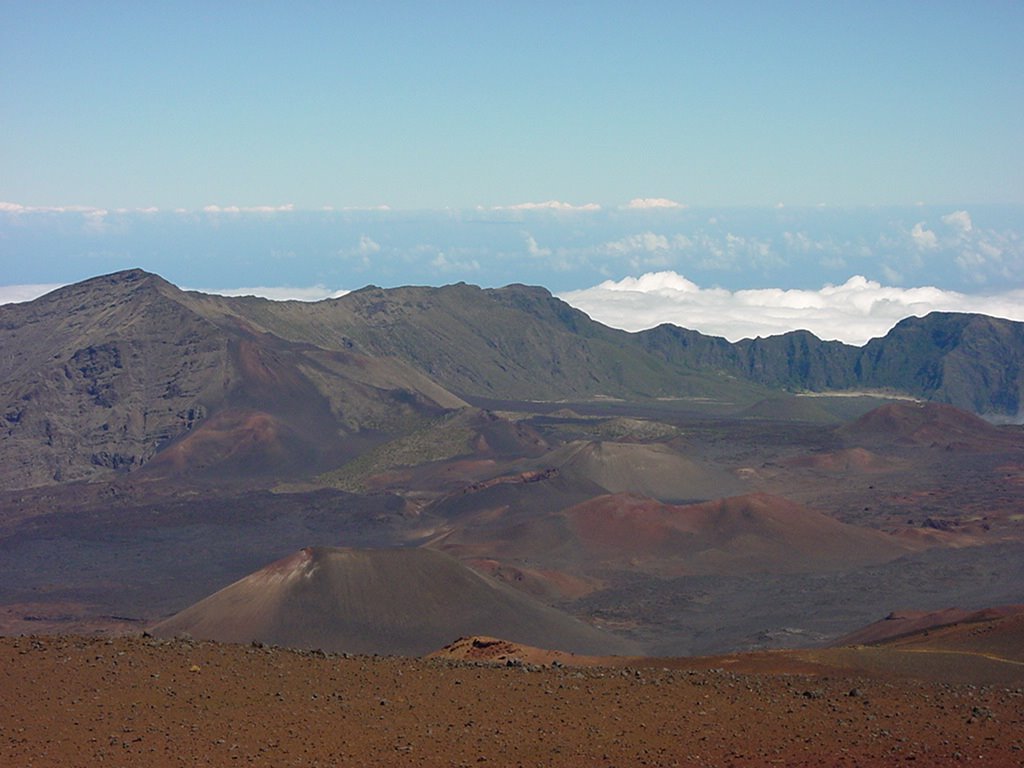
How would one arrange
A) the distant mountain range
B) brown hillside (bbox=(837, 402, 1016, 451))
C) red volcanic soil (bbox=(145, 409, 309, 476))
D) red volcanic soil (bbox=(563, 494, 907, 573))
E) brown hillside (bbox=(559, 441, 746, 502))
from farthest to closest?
brown hillside (bbox=(837, 402, 1016, 451)) → the distant mountain range → red volcanic soil (bbox=(145, 409, 309, 476)) → brown hillside (bbox=(559, 441, 746, 502)) → red volcanic soil (bbox=(563, 494, 907, 573))

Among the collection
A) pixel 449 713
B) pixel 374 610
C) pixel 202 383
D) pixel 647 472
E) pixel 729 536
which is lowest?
pixel 729 536

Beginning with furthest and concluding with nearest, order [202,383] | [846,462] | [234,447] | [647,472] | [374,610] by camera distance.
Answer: [202,383], [846,462], [234,447], [647,472], [374,610]

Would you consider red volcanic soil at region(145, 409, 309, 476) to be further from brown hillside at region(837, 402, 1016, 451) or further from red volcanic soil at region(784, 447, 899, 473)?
brown hillside at region(837, 402, 1016, 451)

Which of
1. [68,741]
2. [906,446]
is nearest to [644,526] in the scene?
[906,446]

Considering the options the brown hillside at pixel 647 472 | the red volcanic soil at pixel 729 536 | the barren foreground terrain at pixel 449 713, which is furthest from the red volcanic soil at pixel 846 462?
the barren foreground terrain at pixel 449 713

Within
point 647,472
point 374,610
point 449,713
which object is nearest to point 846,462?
point 647,472

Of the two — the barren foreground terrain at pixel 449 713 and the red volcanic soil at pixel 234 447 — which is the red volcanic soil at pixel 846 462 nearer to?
the red volcanic soil at pixel 234 447

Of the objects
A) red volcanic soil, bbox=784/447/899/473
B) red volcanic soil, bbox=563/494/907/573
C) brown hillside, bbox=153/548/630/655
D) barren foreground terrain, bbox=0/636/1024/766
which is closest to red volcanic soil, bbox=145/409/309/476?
red volcanic soil, bbox=563/494/907/573

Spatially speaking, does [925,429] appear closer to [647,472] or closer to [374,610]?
[647,472]
